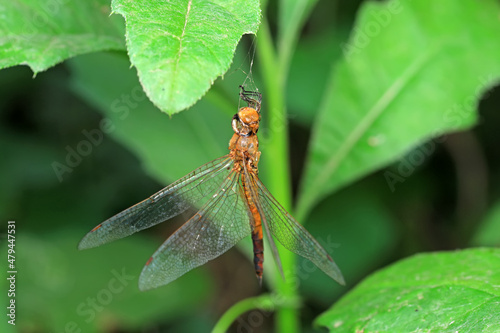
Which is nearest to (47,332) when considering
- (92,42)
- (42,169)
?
(42,169)

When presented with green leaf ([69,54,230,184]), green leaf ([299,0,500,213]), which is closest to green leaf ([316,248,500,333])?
green leaf ([299,0,500,213])

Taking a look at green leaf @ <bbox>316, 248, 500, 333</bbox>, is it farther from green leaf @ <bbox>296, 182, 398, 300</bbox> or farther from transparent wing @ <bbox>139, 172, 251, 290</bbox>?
green leaf @ <bbox>296, 182, 398, 300</bbox>

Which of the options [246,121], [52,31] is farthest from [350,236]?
[52,31]

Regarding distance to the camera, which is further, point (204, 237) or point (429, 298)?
point (204, 237)

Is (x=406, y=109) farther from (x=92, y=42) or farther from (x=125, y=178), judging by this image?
(x=125, y=178)

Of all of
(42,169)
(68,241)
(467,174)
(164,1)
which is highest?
(42,169)

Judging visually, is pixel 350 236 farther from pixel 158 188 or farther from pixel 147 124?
pixel 147 124

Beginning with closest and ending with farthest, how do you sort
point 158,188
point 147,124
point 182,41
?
1. point 182,41
2. point 147,124
3. point 158,188
